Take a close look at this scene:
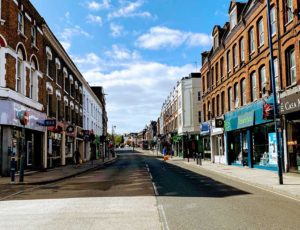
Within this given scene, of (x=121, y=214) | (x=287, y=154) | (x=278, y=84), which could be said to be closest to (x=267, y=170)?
(x=287, y=154)

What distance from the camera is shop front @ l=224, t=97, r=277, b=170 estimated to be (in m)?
25.1

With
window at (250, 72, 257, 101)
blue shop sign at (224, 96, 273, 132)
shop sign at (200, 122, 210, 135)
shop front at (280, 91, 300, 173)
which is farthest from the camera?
shop sign at (200, 122, 210, 135)

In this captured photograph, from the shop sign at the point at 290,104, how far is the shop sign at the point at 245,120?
17.3ft

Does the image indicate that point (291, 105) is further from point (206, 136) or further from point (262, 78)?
point (206, 136)

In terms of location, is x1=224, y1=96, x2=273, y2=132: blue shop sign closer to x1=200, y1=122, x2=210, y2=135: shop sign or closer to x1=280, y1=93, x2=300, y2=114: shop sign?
x1=280, y1=93, x2=300, y2=114: shop sign

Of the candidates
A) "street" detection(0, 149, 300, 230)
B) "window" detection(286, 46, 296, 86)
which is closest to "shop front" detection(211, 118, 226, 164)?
"window" detection(286, 46, 296, 86)

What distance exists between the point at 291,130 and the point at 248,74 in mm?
7872

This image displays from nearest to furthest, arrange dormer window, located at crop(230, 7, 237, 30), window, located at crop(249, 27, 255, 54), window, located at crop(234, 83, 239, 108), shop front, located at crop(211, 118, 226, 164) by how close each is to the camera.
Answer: window, located at crop(249, 27, 255, 54) < window, located at crop(234, 83, 239, 108) < dormer window, located at crop(230, 7, 237, 30) < shop front, located at crop(211, 118, 226, 164)

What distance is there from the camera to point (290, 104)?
2088 centimetres

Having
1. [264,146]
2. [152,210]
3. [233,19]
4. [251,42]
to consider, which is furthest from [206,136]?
[152,210]

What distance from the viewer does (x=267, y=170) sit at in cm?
2531

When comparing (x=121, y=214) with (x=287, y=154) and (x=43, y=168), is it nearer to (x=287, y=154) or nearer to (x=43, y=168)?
(x=287, y=154)

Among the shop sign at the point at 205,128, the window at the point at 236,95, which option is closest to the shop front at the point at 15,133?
the window at the point at 236,95

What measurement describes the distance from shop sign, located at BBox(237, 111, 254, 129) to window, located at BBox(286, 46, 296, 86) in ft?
18.4
